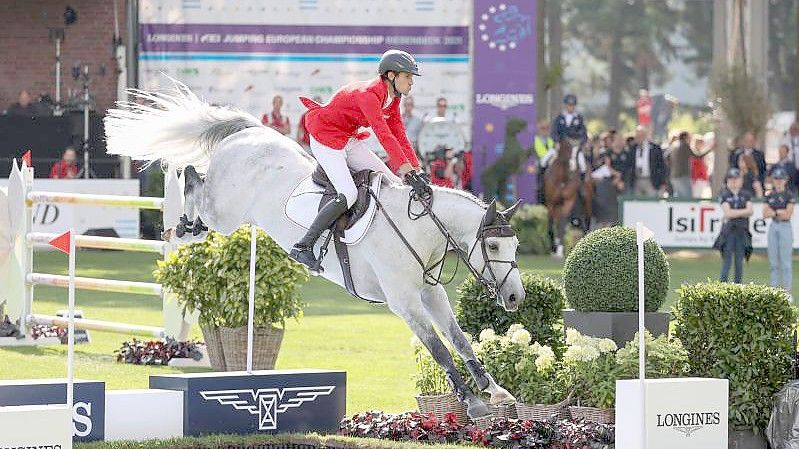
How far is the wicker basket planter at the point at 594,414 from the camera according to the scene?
348 inches

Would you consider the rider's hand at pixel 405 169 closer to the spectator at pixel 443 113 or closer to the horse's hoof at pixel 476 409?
the horse's hoof at pixel 476 409

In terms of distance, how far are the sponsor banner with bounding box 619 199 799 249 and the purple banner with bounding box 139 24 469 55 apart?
4.70 m

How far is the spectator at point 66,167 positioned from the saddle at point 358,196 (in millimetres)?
13768

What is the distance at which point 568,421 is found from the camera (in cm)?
884

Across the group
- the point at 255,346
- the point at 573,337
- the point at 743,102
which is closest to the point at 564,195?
the point at 743,102

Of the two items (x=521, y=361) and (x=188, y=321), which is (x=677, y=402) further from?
(x=188, y=321)

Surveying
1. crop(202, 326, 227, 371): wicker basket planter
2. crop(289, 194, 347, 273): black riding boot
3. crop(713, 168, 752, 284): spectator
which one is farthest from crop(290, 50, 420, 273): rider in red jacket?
crop(713, 168, 752, 284): spectator

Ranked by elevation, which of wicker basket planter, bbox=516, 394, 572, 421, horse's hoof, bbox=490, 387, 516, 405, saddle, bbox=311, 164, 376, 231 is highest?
saddle, bbox=311, 164, 376, 231

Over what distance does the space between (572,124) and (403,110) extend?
272 centimetres

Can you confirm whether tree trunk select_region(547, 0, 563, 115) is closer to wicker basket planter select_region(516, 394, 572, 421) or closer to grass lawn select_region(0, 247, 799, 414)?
grass lawn select_region(0, 247, 799, 414)

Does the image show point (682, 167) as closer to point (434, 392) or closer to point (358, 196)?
point (434, 392)

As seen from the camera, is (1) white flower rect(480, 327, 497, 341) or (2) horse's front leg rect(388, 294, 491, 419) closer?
(2) horse's front leg rect(388, 294, 491, 419)

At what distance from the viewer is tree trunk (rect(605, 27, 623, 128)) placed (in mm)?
70438

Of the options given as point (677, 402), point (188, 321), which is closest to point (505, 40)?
point (188, 321)
